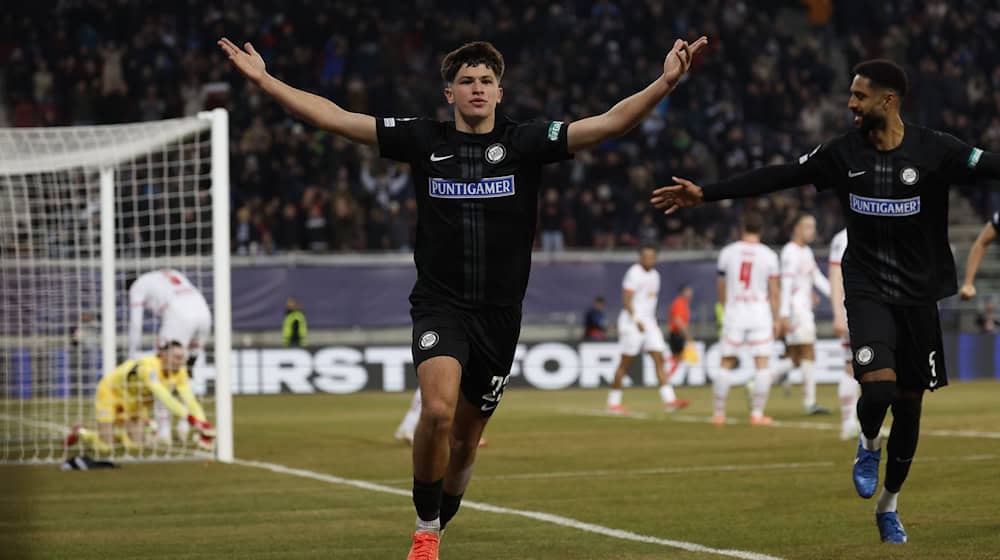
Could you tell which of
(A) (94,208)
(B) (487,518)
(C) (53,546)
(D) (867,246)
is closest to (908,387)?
(D) (867,246)

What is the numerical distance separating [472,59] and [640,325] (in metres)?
15.2

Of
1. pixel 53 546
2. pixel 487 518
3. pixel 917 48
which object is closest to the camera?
pixel 53 546

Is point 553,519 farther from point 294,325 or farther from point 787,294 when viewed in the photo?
point 294,325

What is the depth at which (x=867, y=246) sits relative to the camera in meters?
8.22

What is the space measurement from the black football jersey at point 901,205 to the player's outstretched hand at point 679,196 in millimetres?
707

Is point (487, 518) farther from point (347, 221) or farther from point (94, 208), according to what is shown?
point (347, 221)

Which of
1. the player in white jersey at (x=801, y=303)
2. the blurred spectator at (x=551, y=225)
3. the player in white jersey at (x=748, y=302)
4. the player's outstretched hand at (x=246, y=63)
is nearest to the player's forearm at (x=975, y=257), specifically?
the player's outstretched hand at (x=246, y=63)

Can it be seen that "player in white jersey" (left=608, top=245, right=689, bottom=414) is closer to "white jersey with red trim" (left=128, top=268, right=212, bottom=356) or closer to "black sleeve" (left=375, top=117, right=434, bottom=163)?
"white jersey with red trim" (left=128, top=268, right=212, bottom=356)

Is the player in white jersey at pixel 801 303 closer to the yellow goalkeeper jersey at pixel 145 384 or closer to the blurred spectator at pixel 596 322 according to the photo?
the yellow goalkeeper jersey at pixel 145 384

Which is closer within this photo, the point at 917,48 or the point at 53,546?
the point at 53,546

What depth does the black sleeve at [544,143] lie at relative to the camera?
7.37 metres

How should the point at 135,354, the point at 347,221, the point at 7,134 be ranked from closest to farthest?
the point at 7,134 → the point at 135,354 → the point at 347,221

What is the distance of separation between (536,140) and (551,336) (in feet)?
77.5

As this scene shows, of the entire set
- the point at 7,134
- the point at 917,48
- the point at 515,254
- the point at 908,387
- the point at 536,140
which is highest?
the point at 917,48
